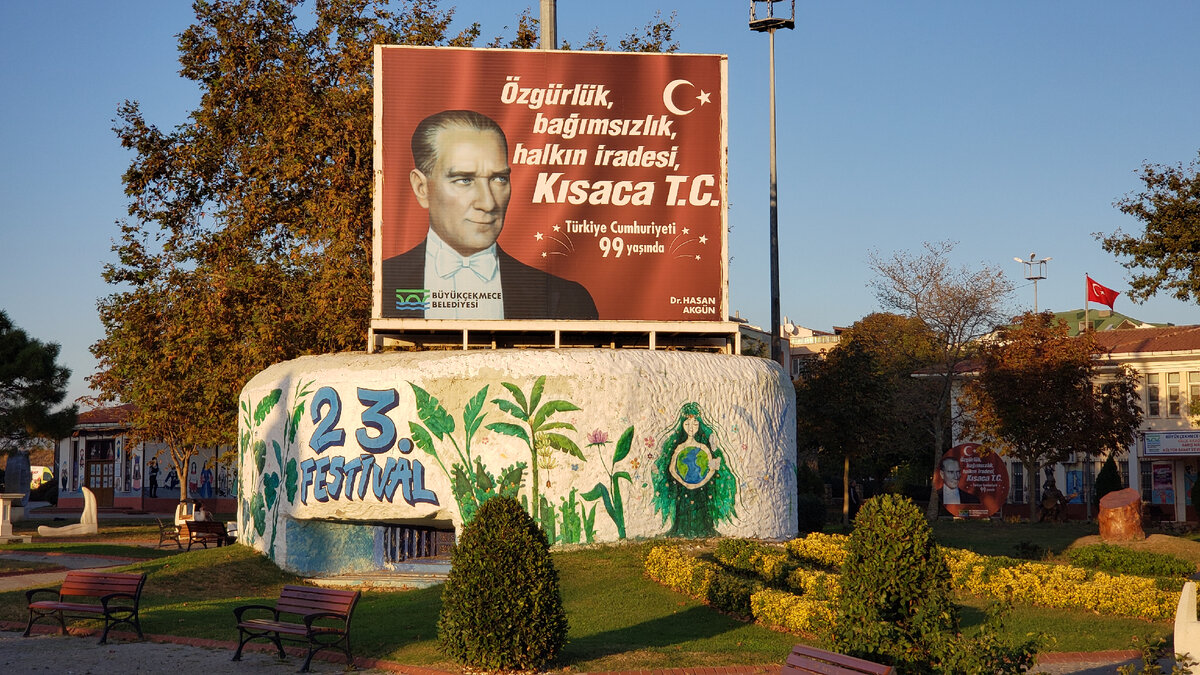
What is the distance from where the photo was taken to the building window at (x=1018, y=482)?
159 feet

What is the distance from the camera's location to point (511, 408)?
1972cm

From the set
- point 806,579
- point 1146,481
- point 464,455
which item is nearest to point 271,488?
point 464,455

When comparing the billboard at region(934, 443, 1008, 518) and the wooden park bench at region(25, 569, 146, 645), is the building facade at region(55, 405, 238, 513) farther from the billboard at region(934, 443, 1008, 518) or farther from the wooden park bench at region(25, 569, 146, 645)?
the wooden park bench at region(25, 569, 146, 645)

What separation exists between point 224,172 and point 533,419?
18257 mm

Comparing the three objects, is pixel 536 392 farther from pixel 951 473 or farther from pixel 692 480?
pixel 951 473

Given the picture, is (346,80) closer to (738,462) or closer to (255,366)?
(255,366)

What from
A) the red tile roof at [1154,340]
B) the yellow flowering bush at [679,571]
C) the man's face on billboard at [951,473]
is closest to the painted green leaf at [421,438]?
the yellow flowering bush at [679,571]

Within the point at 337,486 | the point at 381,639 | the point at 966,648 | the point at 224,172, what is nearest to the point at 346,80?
the point at 224,172

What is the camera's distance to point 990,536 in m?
32.4

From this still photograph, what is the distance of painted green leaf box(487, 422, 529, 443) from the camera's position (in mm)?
19656

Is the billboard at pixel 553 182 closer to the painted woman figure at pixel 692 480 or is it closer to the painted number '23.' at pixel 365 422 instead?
the painted woman figure at pixel 692 480

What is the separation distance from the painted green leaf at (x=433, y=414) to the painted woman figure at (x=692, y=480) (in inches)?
146

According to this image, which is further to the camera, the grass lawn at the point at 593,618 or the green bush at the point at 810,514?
the green bush at the point at 810,514

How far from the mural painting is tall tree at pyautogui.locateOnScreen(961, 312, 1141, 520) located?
1942 cm
